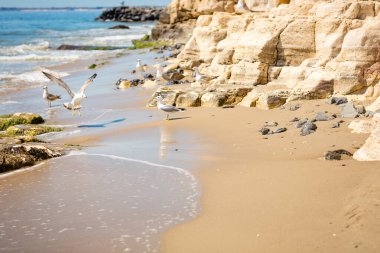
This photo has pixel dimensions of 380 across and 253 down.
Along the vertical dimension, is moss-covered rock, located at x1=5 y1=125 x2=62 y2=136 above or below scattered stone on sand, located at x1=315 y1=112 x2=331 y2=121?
below

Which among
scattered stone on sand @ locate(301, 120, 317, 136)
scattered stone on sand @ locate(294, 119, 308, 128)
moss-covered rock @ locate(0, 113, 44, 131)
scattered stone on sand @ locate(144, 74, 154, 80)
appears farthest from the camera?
scattered stone on sand @ locate(144, 74, 154, 80)

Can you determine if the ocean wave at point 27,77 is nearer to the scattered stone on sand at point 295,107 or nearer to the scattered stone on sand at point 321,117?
the scattered stone on sand at point 295,107

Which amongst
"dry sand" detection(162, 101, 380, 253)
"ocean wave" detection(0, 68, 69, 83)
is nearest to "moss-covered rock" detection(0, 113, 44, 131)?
"dry sand" detection(162, 101, 380, 253)

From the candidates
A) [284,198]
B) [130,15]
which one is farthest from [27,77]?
[130,15]

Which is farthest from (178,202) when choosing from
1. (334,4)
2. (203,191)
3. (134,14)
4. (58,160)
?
(134,14)

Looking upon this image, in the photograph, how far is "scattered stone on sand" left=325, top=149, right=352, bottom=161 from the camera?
8320mm

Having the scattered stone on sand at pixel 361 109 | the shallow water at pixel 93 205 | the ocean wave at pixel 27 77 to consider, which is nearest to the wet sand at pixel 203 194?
the shallow water at pixel 93 205

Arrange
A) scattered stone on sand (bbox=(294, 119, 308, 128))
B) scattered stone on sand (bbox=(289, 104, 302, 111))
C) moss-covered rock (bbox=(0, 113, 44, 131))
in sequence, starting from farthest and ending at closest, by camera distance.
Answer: moss-covered rock (bbox=(0, 113, 44, 131)) < scattered stone on sand (bbox=(289, 104, 302, 111)) < scattered stone on sand (bbox=(294, 119, 308, 128))

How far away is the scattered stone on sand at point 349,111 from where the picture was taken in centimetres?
1114

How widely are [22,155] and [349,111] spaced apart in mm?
6441

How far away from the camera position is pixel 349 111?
1134cm

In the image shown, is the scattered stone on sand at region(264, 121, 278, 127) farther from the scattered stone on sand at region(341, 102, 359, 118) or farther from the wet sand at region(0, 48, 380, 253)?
the scattered stone on sand at region(341, 102, 359, 118)

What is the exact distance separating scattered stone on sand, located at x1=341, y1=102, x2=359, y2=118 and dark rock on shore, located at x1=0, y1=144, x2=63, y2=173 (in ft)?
18.7

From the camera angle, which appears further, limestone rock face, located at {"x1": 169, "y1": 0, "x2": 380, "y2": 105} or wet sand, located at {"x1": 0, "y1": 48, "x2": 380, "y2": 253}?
limestone rock face, located at {"x1": 169, "y1": 0, "x2": 380, "y2": 105}
